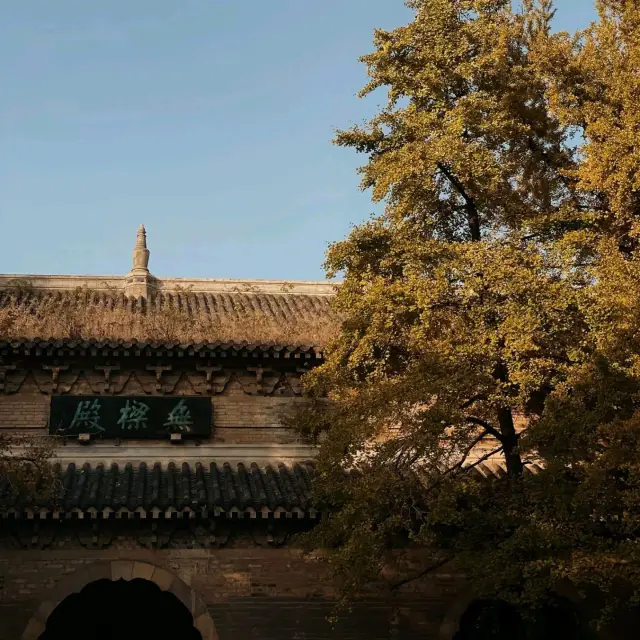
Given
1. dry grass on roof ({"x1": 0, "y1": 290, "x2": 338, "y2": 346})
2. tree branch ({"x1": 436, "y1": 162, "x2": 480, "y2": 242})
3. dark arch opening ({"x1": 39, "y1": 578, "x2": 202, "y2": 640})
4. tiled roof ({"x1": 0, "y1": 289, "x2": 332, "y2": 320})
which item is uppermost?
tree branch ({"x1": 436, "y1": 162, "x2": 480, "y2": 242})

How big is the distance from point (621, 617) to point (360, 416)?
17.3ft

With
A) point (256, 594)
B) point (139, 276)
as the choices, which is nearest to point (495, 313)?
point (256, 594)

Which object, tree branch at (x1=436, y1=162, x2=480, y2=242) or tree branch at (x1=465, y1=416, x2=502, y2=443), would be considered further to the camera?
tree branch at (x1=436, y1=162, x2=480, y2=242)

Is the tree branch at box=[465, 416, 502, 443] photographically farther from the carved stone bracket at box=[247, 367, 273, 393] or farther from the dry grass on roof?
the carved stone bracket at box=[247, 367, 273, 393]

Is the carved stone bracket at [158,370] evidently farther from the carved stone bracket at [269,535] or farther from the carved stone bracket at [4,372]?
the carved stone bracket at [269,535]

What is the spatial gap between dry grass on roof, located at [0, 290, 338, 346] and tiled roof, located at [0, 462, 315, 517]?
1.98 m

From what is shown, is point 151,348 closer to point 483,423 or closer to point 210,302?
point 210,302

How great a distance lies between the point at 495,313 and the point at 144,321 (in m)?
6.53

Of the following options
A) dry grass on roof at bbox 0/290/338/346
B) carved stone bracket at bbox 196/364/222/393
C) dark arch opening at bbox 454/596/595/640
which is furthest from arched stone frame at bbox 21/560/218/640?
dark arch opening at bbox 454/596/595/640

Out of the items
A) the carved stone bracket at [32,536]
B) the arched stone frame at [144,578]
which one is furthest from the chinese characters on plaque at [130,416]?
the arched stone frame at [144,578]

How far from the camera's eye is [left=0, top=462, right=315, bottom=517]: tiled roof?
11391 mm

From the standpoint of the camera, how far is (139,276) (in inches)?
657

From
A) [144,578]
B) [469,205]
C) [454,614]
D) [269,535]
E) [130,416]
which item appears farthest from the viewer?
[130,416]

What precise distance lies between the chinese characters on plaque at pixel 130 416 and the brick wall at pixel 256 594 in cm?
184
